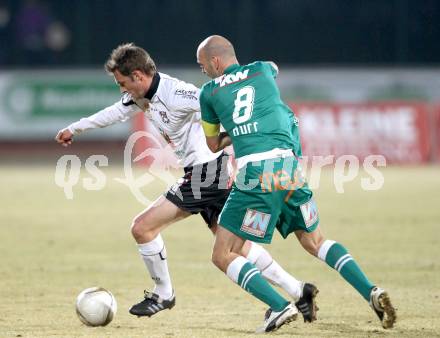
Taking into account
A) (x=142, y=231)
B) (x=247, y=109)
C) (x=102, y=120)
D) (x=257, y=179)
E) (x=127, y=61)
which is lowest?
(x=142, y=231)

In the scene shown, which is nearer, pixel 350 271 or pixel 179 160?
pixel 350 271

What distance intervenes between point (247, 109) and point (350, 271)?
4.29 ft

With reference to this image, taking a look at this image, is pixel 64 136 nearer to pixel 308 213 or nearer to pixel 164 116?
pixel 164 116

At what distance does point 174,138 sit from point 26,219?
245 inches

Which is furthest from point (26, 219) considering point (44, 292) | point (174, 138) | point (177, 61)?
point (177, 61)

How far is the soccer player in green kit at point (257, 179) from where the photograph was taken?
21.6 feet

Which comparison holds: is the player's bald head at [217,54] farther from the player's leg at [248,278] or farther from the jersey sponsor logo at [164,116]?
the player's leg at [248,278]

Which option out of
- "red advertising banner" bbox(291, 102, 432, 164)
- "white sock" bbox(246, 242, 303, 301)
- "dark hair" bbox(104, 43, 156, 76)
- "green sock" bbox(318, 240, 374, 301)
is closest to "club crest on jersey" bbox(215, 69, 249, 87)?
"dark hair" bbox(104, 43, 156, 76)

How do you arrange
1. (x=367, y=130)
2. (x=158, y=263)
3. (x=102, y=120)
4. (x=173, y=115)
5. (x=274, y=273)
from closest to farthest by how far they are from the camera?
(x=274, y=273), (x=173, y=115), (x=158, y=263), (x=102, y=120), (x=367, y=130)

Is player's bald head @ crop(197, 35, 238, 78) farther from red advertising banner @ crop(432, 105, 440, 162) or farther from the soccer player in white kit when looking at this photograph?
red advertising banner @ crop(432, 105, 440, 162)

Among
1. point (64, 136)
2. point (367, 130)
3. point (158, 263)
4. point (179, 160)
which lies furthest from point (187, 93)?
→ point (367, 130)

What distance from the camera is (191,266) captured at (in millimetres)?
9875

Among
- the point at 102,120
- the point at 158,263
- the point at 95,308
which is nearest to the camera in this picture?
the point at 95,308

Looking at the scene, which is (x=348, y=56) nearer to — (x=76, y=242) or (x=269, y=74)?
(x=76, y=242)
